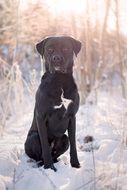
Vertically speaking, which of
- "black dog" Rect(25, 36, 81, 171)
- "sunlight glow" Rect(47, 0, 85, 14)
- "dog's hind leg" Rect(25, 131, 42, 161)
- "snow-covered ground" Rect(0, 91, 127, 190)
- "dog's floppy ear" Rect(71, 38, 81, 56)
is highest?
"sunlight glow" Rect(47, 0, 85, 14)

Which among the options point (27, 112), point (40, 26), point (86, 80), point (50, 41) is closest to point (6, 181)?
point (50, 41)

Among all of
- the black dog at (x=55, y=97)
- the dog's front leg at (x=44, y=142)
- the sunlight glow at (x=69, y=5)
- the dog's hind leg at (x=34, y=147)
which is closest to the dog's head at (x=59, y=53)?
the black dog at (x=55, y=97)

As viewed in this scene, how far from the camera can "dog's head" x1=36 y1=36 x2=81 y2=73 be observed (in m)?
4.48

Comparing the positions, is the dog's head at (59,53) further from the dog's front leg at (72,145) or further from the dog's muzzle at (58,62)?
the dog's front leg at (72,145)

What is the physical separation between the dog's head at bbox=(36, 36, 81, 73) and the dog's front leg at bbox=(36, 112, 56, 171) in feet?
1.55

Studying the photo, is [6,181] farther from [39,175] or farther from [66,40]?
[66,40]

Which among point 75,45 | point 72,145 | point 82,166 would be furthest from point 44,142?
point 75,45

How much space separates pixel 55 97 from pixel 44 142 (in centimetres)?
A: 44

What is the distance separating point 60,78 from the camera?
456 centimetres

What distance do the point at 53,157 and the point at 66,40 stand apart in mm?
1155

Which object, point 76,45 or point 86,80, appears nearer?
point 76,45

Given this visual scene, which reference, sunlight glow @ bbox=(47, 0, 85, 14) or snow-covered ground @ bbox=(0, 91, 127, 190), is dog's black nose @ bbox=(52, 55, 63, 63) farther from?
sunlight glow @ bbox=(47, 0, 85, 14)

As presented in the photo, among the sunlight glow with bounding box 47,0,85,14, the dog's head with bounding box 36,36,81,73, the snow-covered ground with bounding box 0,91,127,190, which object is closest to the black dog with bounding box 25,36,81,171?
the dog's head with bounding box 36,36,81,73

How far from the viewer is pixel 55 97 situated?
4.51 meters
